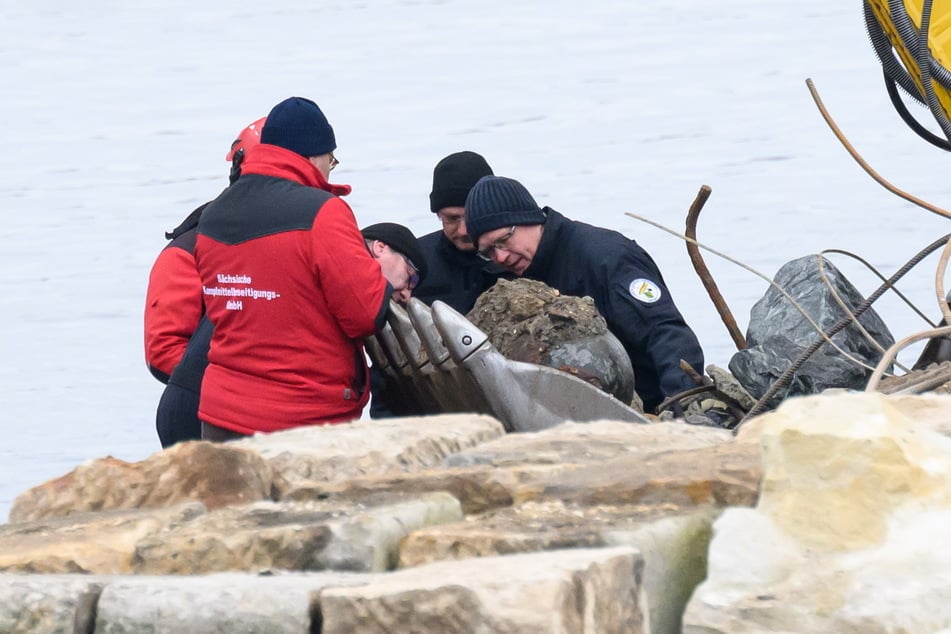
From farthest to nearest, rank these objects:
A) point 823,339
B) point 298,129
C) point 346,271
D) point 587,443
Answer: point 298,129
point 346,271
point 823,339
point 587,443

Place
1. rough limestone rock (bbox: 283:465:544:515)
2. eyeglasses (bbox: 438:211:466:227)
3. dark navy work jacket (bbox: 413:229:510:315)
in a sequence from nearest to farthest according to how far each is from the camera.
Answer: rough limestone rock (bbox: 283:465:544:515) → dark navy work jacket (bbox: 413:229:510:315) → eyeglasses (bbox: 438:211:466:227)

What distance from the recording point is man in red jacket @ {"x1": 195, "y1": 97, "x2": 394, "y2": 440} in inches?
139

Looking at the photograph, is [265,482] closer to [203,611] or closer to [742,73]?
[203,611]

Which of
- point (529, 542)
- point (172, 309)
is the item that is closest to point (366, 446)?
point (529, 542)

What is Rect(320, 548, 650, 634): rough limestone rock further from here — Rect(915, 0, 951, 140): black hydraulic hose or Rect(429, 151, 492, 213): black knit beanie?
Rect(429, 151, 492, 213): black knit beanie

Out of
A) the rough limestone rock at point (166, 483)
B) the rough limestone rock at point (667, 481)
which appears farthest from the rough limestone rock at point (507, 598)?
the rough limestone rock at point (166, 483)

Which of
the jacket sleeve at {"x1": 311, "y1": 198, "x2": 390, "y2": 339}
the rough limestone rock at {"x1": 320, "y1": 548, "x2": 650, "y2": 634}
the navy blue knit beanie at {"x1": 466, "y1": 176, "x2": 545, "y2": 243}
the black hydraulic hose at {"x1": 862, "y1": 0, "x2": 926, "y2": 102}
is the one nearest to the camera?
the rough limestone rock at {"x1": 320, "y1": 548, "x2": 650, "y2": 634}

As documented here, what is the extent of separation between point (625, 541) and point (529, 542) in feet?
0.38

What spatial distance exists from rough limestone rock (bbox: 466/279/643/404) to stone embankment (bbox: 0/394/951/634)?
1172mm

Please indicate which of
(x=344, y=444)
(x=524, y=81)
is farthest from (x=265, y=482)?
(x=524, y=81)

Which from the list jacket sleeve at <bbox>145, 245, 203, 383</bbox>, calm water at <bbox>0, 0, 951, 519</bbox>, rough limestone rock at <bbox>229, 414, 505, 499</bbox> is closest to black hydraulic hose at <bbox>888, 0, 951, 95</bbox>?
rough limestone rock at <bbox>229, 414, 505, 499</bbox>

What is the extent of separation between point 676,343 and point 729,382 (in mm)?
428

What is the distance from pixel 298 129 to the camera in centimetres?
373

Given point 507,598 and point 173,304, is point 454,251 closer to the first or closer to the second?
point 173,304
